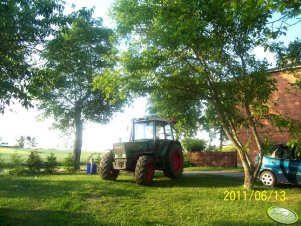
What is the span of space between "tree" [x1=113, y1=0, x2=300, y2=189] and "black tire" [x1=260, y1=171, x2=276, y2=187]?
1592 mm

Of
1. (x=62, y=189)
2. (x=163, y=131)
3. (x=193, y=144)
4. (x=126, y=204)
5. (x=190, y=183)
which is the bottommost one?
(x=126, y=204)

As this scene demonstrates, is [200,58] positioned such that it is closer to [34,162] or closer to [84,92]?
[34,162]

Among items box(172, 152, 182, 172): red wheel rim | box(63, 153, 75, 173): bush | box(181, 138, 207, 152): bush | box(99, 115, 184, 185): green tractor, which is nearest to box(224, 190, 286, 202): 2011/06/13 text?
box(99, 115, 184, 185): green tractor

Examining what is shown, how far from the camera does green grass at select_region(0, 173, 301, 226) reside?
377 inches

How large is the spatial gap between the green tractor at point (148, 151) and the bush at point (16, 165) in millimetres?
6582

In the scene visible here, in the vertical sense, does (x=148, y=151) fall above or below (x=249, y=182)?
above

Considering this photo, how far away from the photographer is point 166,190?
42.0 ft

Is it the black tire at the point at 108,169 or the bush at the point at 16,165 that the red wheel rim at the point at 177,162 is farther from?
the bush at the point at 16,165

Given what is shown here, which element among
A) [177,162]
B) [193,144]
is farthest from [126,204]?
[193,144]

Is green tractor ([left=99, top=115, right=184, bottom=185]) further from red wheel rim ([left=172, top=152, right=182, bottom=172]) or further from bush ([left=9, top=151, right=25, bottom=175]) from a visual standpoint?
bush ([left=9, top=151, right=25, bottom=175])

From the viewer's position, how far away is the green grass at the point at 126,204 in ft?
31.4

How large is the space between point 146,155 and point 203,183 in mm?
2571

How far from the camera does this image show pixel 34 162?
819 inches

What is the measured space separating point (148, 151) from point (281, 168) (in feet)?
17.2
